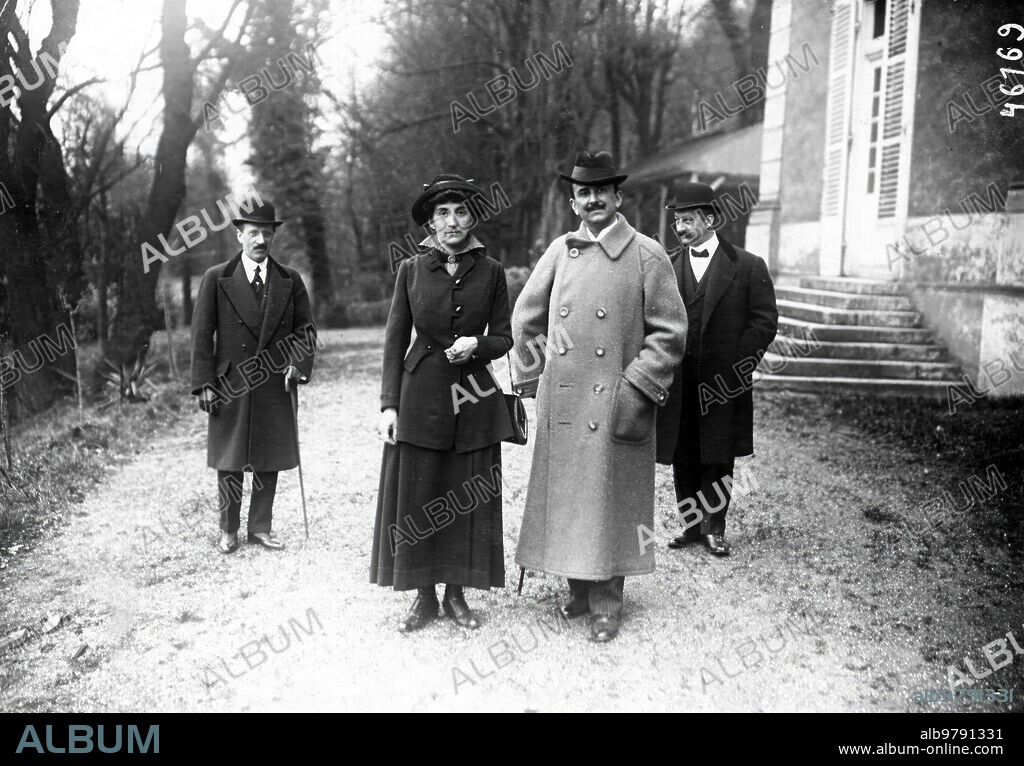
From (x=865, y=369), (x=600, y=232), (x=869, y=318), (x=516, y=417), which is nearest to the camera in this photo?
(x=600, y=232)

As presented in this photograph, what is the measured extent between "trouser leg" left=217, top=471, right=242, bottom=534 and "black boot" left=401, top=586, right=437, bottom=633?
185 centimetres

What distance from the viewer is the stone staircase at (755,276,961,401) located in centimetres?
952

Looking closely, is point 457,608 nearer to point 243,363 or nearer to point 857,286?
point 243,363

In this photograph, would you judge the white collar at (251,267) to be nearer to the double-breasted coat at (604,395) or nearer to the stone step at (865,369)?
the double-breasted coat at (604,395)

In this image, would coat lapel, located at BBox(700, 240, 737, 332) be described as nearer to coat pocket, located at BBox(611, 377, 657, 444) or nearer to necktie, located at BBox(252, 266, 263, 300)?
coat pocket, located at BBox(611, 377, 657, 444)

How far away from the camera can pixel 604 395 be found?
3.92m

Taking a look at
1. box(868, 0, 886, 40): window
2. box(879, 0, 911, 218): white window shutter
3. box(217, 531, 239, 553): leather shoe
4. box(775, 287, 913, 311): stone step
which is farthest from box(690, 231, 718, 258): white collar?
box(868, 0, 886, 40): window

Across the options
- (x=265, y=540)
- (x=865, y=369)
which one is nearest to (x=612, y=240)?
(x=265, y=540)

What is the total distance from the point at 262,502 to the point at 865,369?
7004 millimetres

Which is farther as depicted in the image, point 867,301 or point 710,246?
point 867,301

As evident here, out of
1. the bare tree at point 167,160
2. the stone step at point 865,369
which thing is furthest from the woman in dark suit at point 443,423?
the bare tree at point 167,160

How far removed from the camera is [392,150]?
21406mm

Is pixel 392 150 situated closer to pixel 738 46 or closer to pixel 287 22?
pixel 287 22

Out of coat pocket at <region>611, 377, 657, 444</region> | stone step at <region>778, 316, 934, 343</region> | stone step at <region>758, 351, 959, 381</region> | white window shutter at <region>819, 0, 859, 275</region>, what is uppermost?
white window shutter at <region>819, 0, 859, 275</region>
